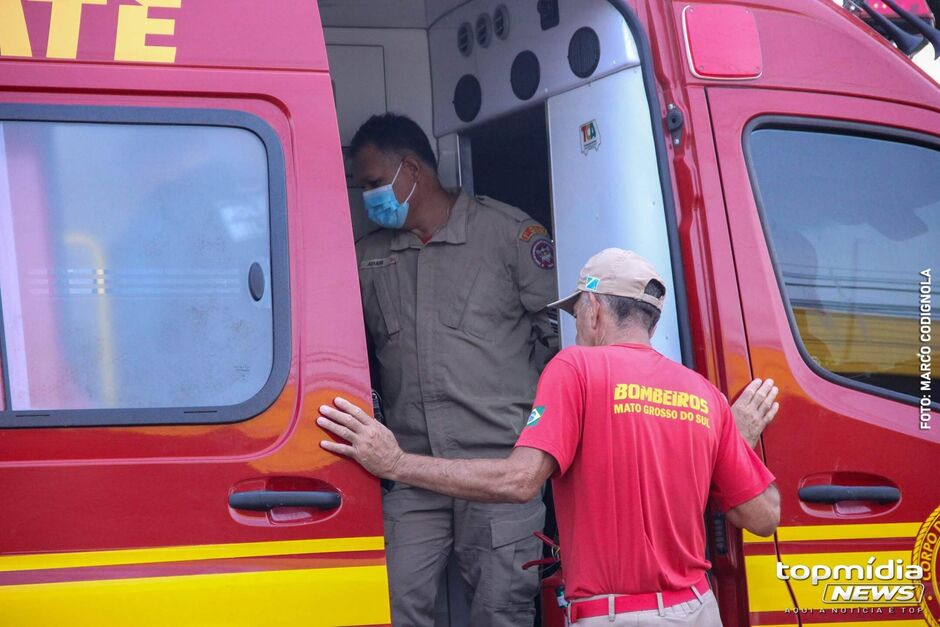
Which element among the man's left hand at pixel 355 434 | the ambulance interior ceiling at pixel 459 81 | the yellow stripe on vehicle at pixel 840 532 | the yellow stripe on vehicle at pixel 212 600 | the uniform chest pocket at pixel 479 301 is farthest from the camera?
the ambulance interior ceiling at pixel 459 81

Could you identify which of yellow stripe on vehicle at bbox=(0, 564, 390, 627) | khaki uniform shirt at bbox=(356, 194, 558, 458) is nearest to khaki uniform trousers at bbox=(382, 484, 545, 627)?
khaki uniform shirt at bbox=(356, 194, 558, 458)

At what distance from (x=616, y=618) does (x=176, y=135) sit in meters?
1.38

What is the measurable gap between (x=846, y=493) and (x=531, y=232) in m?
1.27

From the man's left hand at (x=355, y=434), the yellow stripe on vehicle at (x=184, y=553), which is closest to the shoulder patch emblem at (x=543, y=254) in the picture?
the man's left hand at (x=355, y=434)

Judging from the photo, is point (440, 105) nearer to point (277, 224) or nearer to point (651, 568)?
point (277, 224)

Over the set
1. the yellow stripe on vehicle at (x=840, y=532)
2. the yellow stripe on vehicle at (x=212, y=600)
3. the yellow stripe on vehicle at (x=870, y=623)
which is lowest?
the yellow stripe on vehicle at (x=870, y=623)

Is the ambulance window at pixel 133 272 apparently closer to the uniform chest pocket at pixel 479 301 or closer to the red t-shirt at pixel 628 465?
the red t-shirt at pixel 628 465

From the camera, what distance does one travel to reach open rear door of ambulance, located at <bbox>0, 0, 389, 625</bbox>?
220 cm

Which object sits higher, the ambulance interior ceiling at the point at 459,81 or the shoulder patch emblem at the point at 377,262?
the ambulance interior ceiling at the point at 459,81

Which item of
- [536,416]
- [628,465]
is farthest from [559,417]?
[628,465]

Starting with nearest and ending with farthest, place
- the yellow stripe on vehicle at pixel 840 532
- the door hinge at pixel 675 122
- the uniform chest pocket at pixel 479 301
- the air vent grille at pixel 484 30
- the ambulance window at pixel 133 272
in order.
Result: the ambulance window at pixel 133 272, the yellow stripe on vehicle at pixel 840 532, the door hinge at pixel 675 122, the uniform chest pocket at pixel 479 301, the air vent grille at pixel 484 30

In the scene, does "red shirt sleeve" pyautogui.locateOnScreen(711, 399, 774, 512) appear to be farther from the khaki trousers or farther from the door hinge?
the door hinge

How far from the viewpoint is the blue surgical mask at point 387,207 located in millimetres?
3527

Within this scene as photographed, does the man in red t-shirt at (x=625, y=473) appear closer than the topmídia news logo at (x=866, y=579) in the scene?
Yes
